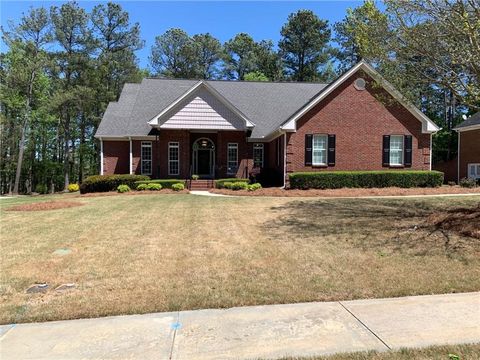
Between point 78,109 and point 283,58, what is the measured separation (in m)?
26.3

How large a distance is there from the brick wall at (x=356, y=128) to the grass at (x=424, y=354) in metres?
17.6

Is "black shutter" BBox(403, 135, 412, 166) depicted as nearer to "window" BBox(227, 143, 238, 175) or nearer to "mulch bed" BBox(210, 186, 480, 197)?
"mulch bed" BBox(210, 186, 480, 197)

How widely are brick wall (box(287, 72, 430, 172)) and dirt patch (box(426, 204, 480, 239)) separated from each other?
11.1m

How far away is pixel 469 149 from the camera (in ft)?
88.2

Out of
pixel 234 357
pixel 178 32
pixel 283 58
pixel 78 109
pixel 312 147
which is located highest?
pixel 178 32

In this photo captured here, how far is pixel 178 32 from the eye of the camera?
51375 millimetres

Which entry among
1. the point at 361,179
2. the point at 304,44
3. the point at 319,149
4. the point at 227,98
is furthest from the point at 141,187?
the point at 304,44

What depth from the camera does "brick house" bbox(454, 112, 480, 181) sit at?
26.1 metres

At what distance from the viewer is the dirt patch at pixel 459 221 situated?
8422mm

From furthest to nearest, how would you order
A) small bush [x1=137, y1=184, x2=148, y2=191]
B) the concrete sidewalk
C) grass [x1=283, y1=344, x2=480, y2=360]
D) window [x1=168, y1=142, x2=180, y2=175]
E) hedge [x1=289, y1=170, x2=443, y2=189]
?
1. window [x1=168, y1=142, x2=180, y2=175]
2. small bush [x1=137, y1=184, x2=148, y2=191]
3. hedge [x1=289, y1=170, x2=443, y2=189]
4. the concrete sidewalk
5. grass [x1=283, y1=344, x2=480, y2=360]

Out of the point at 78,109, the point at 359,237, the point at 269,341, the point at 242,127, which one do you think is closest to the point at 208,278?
the point at 269,341

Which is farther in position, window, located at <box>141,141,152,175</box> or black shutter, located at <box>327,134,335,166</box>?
window, located at <box>141,141,152,175</box>

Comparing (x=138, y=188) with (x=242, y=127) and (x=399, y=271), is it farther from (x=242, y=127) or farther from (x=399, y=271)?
(x=399, y=271)

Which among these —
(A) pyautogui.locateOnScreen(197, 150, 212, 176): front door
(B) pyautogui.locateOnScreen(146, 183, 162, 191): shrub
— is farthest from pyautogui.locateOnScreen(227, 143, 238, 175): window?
(B) pyautogui.locateOnScreen(146, 183, 162, 191): shrub
